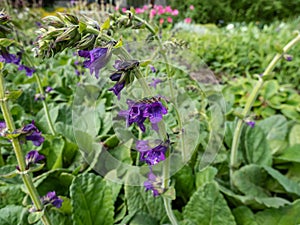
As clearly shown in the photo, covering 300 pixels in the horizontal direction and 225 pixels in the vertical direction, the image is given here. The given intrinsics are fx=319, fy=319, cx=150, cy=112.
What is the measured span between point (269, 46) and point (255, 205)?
3.06 m

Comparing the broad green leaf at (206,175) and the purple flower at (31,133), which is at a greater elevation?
the purple flower at (31,133)

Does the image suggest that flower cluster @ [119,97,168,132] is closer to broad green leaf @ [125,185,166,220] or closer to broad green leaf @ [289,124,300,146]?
broad green leaf @ [125,185,166,220]

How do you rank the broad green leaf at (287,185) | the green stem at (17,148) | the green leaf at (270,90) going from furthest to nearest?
the green leaf at (270,90) < the broad green leaf at (287,185) < the green stem at (17,148)

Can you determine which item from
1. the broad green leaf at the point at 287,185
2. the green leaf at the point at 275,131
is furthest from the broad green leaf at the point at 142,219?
the green leaf at the point at 275,131

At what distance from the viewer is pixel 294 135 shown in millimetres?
1627

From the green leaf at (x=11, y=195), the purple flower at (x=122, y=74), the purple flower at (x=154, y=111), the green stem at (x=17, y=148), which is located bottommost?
the green leaf at (x=11, y=195)

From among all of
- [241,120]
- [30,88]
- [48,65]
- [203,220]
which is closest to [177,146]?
[203,220]

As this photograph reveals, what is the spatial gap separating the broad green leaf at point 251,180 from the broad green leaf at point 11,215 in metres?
0.82

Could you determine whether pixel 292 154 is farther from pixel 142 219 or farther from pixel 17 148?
pixel 17 148

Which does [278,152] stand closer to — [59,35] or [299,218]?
[299,218]

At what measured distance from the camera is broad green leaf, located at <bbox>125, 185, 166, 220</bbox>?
3.79 ft

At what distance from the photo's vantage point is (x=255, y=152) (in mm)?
1479

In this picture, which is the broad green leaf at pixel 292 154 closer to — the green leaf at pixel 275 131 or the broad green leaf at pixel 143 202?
the green leaf at pixel 275 131

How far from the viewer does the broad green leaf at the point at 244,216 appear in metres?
1.15
